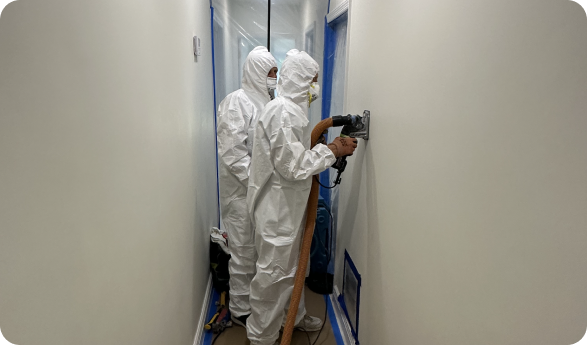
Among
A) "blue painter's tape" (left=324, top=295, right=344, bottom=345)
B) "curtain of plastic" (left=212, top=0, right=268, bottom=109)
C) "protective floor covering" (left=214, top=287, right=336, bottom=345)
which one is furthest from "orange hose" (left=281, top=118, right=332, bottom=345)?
"curtain of plastic" (left=212, top=0, right=268, bottom=109)

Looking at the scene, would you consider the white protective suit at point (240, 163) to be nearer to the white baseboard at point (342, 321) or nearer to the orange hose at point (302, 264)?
the orange hose at point (302, 264)

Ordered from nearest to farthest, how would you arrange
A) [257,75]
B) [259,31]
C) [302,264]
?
[302,264] → [257,75] → [259,31]

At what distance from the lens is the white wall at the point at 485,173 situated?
1.63ft

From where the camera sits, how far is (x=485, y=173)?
68 centimetres

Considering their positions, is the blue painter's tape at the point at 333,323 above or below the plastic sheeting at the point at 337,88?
below

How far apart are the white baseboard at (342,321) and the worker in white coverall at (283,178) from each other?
1.55 ft

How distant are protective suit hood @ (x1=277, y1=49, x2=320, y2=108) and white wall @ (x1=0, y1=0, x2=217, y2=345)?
1.91 feet

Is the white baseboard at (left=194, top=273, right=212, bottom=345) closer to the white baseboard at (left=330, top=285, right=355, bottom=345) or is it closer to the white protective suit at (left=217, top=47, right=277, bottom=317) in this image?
the white protective suit at (left=217, top=47, right=277, bottom=317)

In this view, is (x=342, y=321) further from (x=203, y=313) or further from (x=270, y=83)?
(x=270, y=83)

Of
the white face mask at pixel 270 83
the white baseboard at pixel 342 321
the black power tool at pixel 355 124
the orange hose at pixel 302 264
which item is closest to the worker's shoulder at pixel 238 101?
the white face mask at pixel 270 83

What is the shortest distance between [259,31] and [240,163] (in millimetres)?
1441

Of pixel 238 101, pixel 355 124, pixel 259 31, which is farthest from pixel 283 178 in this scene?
pixel 259 31

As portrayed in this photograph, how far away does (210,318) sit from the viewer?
2170mm

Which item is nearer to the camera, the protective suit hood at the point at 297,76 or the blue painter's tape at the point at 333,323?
the protective suit hood at the point at 297,76
